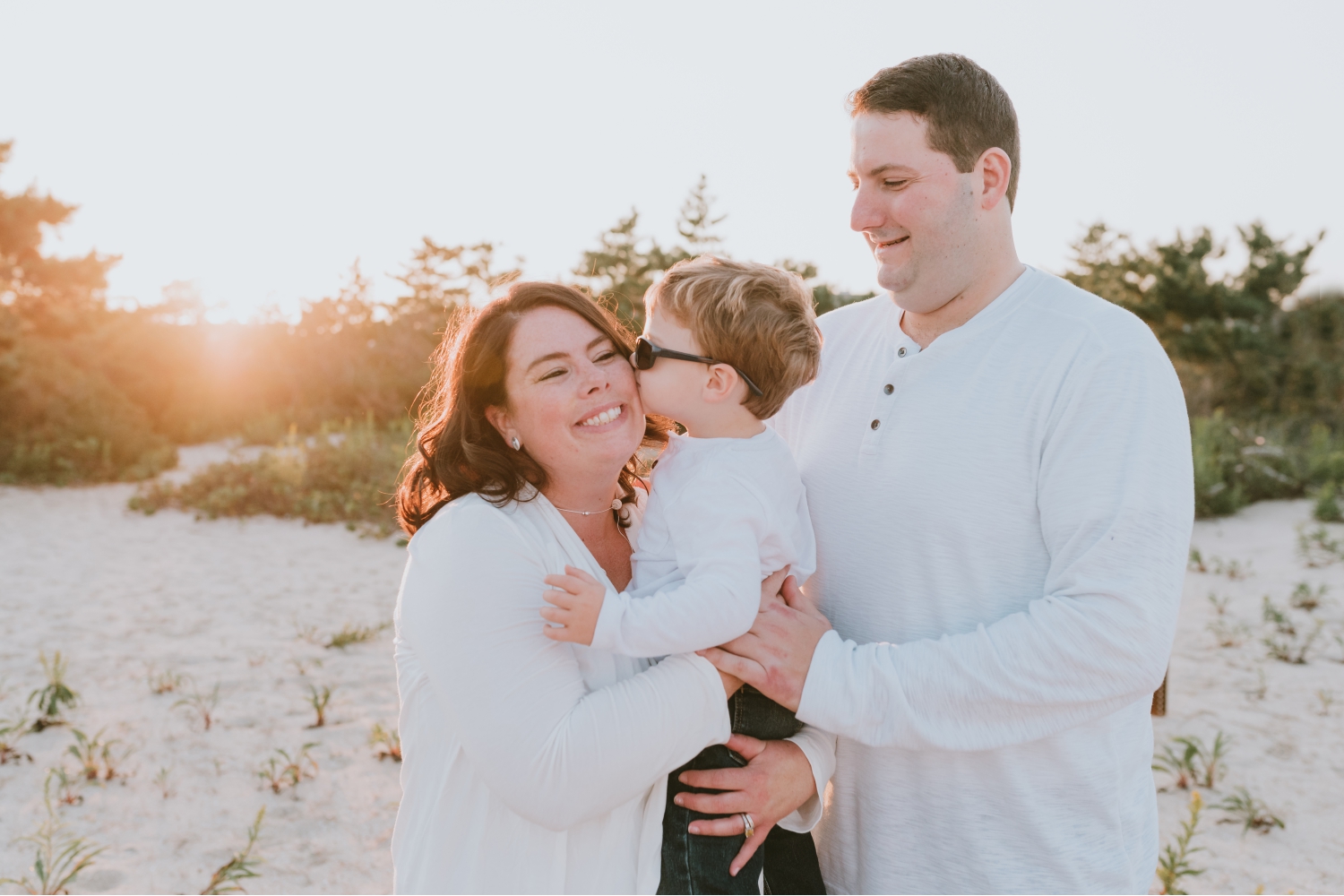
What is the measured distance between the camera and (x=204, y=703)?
226 inches

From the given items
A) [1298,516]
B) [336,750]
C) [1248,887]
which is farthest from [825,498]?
[1298,516]

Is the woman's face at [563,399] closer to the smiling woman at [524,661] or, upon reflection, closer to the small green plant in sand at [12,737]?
the smiling woman at [524,661]

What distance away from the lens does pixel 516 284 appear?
236cm

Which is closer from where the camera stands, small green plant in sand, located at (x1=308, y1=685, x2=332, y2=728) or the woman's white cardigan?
the woman's white cardigan

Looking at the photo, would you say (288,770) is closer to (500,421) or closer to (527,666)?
(500,421)

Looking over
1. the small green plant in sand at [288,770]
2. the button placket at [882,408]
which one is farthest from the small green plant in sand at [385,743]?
the button placket at [882,408]

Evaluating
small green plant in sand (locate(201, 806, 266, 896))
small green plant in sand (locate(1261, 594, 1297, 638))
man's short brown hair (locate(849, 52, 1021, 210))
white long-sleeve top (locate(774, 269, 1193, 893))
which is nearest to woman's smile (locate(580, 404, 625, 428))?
white long-sleeve top (locate(774, 269, 1193, 893))

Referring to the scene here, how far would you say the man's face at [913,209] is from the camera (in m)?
2.23

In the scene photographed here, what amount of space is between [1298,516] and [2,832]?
12604 mm

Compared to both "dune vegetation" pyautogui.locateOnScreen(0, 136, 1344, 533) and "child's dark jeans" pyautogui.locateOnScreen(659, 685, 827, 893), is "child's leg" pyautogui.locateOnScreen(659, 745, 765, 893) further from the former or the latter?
"dune vegetation" pyautogui.locateOnScreen(0, 136, 1344, 533)

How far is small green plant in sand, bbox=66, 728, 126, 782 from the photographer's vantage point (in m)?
4.68

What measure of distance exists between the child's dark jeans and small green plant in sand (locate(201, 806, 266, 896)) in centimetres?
241

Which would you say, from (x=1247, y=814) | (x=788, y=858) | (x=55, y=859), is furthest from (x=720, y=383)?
(x=1247, y=814)

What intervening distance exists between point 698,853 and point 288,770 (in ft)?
11.5
